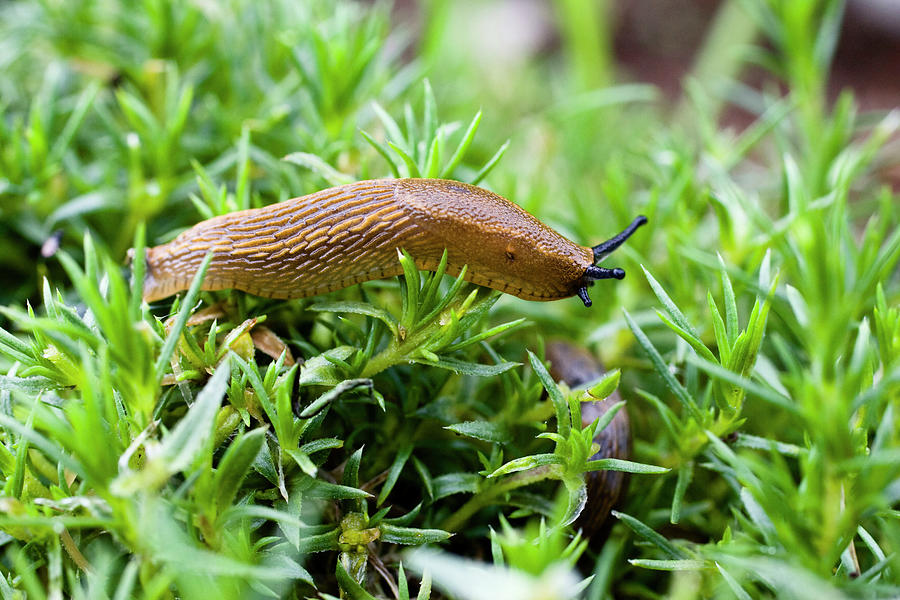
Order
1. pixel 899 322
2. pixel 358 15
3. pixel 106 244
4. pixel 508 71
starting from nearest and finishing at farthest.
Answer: pixel 899 322 < pixel 106 244 < pixel 358 15 < pixel 508 71

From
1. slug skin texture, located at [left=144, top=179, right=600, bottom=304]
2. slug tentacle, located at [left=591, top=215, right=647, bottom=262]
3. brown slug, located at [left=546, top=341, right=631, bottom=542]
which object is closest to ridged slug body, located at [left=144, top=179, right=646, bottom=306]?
slug skin texture, located at [left=144, top=179, right=600, bottom=304]

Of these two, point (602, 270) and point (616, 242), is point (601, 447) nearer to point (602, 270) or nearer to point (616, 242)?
point (602, 270)

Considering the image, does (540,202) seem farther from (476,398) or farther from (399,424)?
(399,424)

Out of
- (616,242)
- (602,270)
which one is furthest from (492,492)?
(616,242)

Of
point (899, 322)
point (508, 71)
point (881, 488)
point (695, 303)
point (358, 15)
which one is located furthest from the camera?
point (508, 71)

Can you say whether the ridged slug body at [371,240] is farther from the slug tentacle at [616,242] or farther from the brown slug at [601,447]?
the brown slug at [601,447]

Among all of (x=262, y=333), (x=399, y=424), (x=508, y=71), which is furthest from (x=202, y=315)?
(x=508, y=71)

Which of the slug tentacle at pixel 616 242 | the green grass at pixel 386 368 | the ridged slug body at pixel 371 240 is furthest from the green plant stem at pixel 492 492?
the slug tentacle at pixel 616 242
